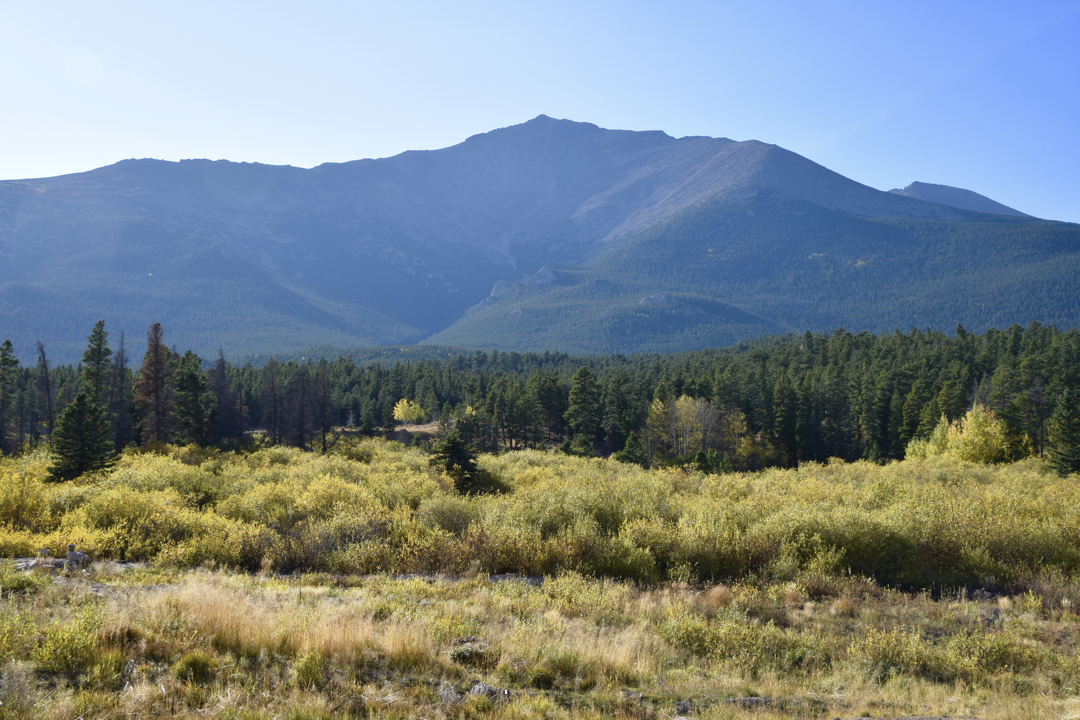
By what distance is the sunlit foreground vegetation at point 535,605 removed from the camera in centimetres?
703

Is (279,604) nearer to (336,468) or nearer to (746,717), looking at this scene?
(746,717)

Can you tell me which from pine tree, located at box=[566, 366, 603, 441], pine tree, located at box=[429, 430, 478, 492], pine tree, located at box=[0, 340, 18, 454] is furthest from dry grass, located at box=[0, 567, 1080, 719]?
pine tree, located at box=[566, 366, 603, 441]

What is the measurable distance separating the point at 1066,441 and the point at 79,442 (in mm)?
58659

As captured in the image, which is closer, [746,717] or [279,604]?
[746,717]

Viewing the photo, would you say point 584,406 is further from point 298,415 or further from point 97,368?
point 97,368

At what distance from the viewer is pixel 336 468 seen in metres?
28.2

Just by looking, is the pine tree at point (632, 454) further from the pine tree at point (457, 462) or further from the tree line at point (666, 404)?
the pine tree at point (457, 462)

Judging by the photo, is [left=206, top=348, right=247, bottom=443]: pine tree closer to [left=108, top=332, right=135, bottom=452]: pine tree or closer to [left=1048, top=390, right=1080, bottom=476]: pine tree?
[left=108, top=332, right=135, bottom=452]: pine tree

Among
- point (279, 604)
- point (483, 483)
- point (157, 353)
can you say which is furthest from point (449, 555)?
point (157, 353)

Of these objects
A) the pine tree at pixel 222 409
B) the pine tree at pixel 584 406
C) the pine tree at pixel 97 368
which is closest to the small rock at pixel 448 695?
the pine tree at pixel 97 368

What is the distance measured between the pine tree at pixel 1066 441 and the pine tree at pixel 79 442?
183 feet

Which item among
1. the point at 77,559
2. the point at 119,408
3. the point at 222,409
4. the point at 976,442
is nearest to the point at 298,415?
the point at 222,409

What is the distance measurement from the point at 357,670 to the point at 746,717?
5.26 metres

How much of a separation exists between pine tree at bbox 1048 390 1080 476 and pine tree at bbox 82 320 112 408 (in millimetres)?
71098
